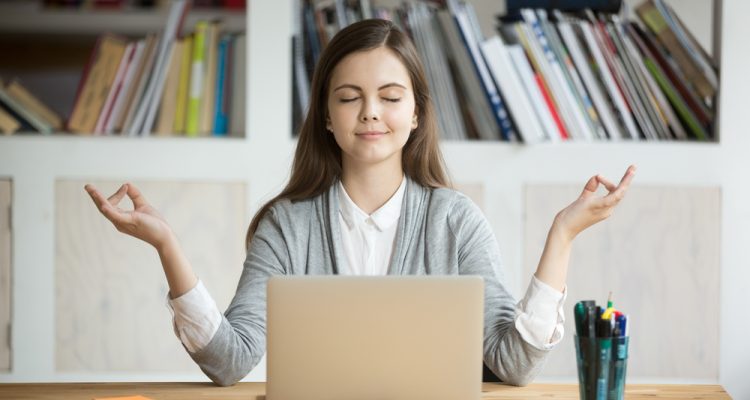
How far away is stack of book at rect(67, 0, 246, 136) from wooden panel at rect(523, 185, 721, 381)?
37.3 inches

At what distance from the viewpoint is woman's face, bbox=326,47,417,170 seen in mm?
1875

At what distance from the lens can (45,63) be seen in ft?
12.5

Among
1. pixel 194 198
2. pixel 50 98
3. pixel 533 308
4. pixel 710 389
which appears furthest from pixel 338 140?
pixel 50 98

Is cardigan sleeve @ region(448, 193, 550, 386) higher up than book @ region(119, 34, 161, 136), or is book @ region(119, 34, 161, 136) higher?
book @ region(119, 34, 161, 136)

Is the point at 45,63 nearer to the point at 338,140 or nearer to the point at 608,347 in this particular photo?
the point at 338,140

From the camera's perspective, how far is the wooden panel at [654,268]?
2.93 meters

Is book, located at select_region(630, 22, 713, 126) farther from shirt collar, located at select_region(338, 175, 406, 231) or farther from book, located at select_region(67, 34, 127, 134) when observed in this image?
book, located at select_region(67, 34, 127, 134)

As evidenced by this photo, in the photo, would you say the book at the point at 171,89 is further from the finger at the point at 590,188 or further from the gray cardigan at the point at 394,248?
the finger at the point at 590,188

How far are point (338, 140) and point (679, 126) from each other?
1.45 metres

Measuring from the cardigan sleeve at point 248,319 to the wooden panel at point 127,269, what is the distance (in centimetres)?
90

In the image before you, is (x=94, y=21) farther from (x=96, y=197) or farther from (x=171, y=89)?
(x=96, y=197)

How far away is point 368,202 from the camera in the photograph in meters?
1.99

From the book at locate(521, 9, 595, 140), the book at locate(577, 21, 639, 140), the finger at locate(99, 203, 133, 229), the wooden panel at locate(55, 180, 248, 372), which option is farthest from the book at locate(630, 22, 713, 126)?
the finger at locate(99, 203, 133, 229)

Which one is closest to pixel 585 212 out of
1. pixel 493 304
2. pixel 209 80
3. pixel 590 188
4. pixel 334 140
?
pixel 590 188
